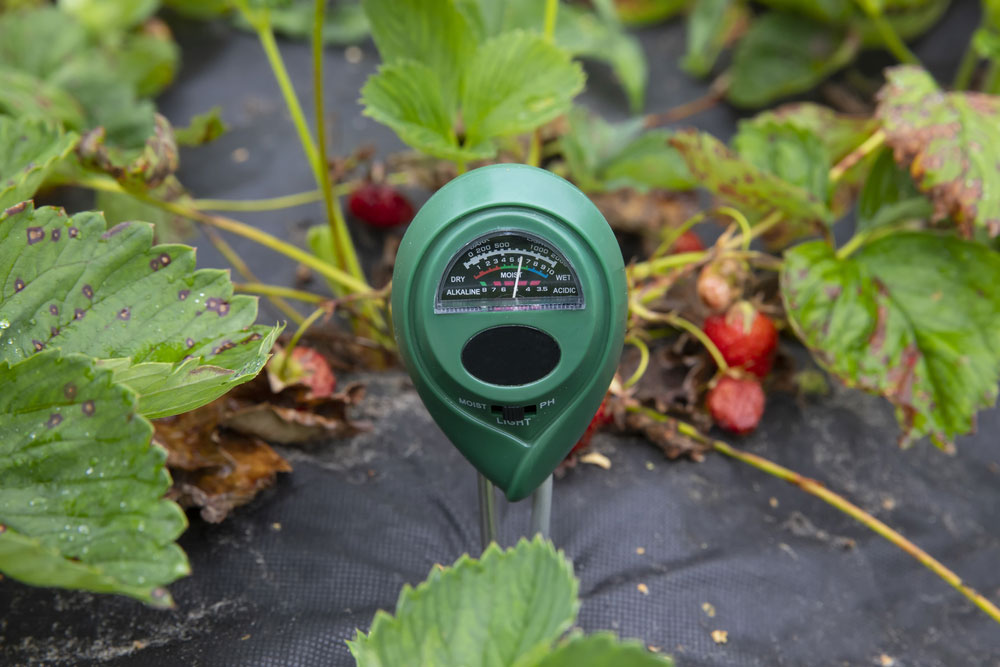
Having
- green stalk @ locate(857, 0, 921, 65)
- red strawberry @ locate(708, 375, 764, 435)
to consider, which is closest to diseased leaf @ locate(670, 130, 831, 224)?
red strawberry @ locate(708, 375, 764, 435)

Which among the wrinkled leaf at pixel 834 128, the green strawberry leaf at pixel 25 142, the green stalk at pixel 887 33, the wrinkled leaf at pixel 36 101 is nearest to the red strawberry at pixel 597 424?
the wrinkled leaf at pixel 834 128

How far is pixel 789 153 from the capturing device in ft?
3.55

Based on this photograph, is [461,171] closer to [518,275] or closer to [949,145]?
[518,275]

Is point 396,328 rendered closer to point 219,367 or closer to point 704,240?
point 219,367

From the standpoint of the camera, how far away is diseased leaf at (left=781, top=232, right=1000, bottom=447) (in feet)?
3.13

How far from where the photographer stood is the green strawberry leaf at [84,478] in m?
0.53

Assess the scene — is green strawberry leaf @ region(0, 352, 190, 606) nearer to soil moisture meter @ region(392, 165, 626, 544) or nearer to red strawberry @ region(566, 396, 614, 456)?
soil moisture meter @ region(392, 165, 626, 544)

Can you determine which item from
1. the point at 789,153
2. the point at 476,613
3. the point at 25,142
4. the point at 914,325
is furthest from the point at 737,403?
the point at 25,142

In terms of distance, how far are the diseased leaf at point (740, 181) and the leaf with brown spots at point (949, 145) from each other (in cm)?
12

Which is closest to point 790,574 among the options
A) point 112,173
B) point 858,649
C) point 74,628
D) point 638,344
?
point 858,649

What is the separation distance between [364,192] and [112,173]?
0.43 metres

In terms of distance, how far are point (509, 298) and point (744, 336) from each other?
0.46 m

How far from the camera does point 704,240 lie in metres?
1.39

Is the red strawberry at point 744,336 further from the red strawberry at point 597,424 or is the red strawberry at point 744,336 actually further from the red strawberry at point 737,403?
the red strawberry at point 597,424
